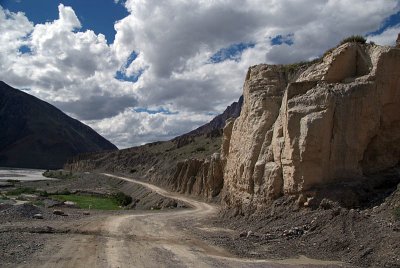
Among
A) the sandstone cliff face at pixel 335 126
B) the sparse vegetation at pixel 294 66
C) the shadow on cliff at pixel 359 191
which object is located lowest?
the shadow on cliff at pixel 359 191

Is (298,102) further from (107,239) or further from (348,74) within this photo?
(107,239)

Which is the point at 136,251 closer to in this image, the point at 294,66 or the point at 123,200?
the point at 294,66

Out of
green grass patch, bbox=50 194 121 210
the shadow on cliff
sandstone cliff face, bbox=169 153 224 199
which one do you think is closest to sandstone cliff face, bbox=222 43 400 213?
the shadow on cliff

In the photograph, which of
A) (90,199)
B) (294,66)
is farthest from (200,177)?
(294,66)

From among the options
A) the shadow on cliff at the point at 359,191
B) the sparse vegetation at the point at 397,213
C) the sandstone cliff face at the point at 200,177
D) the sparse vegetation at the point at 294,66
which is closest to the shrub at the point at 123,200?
the sandstone cliff face at the point at 200,177

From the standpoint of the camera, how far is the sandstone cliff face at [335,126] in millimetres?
20297

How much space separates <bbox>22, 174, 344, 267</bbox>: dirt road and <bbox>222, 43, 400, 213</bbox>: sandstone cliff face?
5.31 meters

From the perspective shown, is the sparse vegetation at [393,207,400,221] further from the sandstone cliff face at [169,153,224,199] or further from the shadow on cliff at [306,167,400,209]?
the sandstone cliff face at [169,153,224,199]

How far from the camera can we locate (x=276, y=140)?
23.6 meters

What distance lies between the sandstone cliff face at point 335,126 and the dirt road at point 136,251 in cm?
531

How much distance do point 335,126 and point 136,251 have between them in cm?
1064

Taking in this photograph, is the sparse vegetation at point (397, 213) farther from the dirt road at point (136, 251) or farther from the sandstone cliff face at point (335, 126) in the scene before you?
the sandstone cliff face at point (335, 126)

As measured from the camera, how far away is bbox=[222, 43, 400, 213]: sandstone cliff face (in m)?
20.3

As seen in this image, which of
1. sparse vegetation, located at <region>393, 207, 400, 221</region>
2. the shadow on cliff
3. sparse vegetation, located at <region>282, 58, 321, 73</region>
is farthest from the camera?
sparse vegetation, located at <region>282, 58, 321, 73</region>
